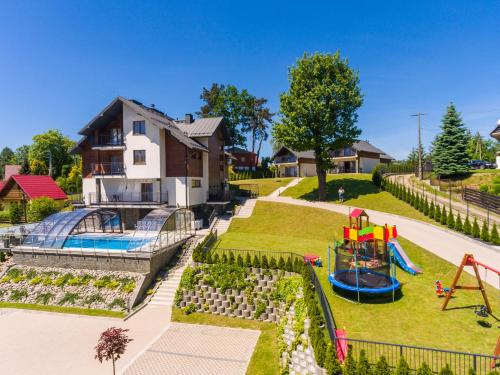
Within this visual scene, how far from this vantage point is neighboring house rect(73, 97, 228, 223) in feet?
91.8

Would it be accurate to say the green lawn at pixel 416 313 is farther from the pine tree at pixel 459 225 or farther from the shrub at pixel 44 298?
the shrub at pixel 44 298

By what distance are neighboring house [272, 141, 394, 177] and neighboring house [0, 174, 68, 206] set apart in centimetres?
3735

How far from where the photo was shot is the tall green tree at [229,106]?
186 ft

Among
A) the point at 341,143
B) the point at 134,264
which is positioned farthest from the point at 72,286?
the point at 341,143

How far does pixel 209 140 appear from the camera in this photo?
32906 mm

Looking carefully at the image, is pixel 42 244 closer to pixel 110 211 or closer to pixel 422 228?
pixel 110 211

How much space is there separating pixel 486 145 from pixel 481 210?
86245 millimetres

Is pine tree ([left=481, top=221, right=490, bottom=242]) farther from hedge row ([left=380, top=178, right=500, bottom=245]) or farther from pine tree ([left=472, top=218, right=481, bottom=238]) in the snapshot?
pine tree ([left=472, top=218, right=481, bottom=238])

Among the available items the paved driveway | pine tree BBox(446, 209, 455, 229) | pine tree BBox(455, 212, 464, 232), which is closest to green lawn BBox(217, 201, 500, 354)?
the paved driveway

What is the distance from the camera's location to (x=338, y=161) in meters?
54.8

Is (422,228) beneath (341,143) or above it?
beneath

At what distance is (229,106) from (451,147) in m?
38.4

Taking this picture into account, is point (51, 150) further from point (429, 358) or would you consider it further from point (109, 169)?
point (429, 358)

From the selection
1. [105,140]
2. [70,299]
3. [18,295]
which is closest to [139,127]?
[105,140]
